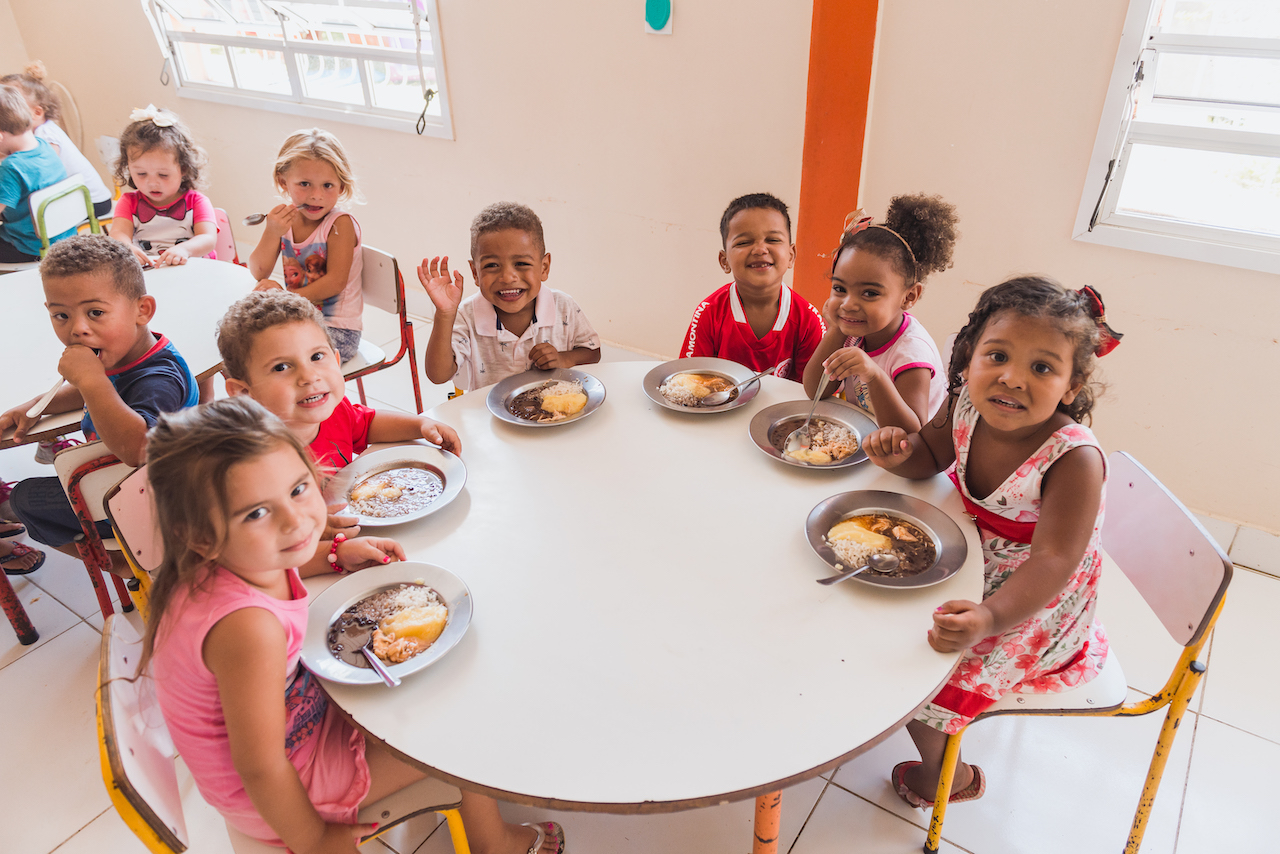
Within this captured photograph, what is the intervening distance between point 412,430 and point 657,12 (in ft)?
6.71

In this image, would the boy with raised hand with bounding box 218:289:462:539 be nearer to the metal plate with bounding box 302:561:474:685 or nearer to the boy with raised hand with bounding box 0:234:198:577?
the boy with raised hand with bounding box 0:234:198:577

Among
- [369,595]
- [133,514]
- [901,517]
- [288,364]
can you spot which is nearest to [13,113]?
[288,364]

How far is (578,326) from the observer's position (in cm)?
226

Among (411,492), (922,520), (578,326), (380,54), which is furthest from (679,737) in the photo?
(380,54)

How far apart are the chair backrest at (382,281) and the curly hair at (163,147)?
3.64 feet

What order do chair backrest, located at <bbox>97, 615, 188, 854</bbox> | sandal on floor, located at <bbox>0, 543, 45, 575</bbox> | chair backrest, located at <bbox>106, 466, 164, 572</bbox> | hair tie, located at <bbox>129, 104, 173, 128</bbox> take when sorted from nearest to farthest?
1. chair backrest, located at <bbox>97, 615, 188, 854</bbox>
2. chair backrest, located at <bbox>106, 466, 164, 572</bbox>
3. sandal on floor, located at <bbox>0, 543, 45, 575</bbox>
4. hair tie, located at <bbox>129, 104, 173, 128</bbox>

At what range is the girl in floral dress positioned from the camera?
51.3 inches

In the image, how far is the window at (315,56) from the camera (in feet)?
11.9

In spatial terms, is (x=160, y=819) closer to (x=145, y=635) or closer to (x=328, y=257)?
(x=145, y=635)

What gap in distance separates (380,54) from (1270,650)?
168 inches

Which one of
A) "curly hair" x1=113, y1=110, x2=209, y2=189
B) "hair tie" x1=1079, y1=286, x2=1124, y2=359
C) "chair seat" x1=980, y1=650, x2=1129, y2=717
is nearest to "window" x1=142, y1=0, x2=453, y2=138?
"curly hair" x1=113, y1=110, x2=209, y2=189

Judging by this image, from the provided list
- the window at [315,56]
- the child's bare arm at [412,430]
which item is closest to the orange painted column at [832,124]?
the child's bare arm at [412,430]

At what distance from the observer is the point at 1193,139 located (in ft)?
7.27

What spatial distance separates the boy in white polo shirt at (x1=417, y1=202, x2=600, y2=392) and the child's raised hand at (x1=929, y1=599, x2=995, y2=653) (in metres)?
1.17
